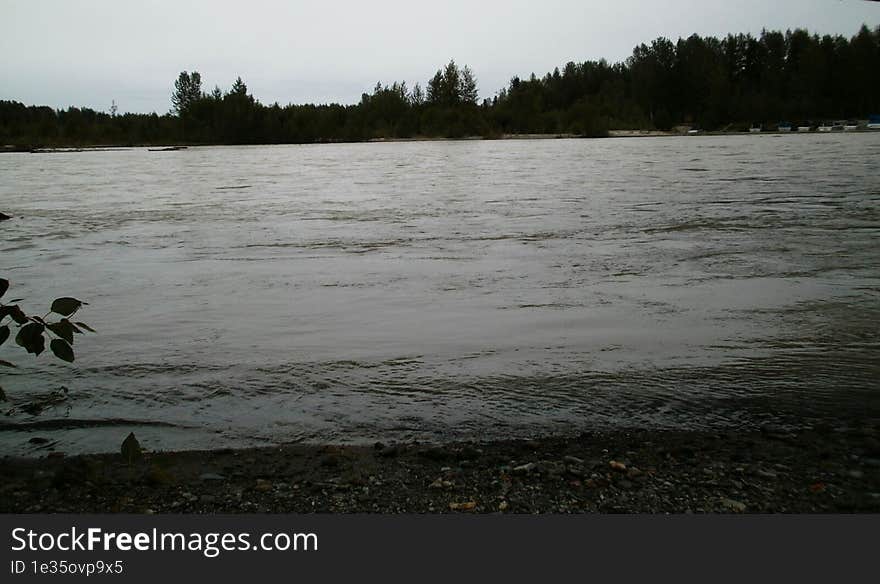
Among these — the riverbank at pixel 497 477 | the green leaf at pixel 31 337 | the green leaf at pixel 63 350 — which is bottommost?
the riverbank at pixel 497 477

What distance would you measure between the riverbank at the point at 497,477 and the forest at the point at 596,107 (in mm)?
134752

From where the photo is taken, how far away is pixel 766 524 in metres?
3.01

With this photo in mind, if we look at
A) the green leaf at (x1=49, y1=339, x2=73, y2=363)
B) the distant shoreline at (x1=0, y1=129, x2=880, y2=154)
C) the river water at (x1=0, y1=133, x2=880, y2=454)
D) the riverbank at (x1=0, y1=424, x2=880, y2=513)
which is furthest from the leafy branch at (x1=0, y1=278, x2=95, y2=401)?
the distant shoreline at (x1=0, y1=129, x2=880, y2=154)

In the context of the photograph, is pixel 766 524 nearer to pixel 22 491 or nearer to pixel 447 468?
pixel 447 468

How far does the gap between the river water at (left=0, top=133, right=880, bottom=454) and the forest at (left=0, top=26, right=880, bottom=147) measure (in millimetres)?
125525

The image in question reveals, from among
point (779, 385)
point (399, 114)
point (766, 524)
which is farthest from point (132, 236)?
point (399, 114)

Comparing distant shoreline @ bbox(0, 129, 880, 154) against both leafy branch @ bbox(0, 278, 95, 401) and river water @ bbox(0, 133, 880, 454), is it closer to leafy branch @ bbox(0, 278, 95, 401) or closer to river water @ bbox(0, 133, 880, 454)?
river water @ bbox(0, 133, 880, 454)

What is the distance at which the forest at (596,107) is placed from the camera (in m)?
126

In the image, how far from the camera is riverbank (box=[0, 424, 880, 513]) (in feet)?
11.1

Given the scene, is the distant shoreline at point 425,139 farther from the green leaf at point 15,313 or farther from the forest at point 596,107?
the green leaf at point 15,313

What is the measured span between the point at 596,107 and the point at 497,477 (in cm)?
14853

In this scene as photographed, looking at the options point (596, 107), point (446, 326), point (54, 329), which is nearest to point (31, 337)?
point (54, 329)

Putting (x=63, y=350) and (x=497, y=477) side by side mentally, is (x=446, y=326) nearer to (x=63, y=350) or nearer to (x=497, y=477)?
(x=497, y=477)

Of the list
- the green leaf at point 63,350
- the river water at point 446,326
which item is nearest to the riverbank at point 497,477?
the river water at point 446,326
